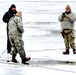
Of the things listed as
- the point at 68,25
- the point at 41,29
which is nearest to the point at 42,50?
the point at 68,25

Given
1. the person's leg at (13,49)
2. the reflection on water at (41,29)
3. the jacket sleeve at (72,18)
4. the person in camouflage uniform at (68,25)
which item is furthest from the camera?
the reflection on water at (41,29)

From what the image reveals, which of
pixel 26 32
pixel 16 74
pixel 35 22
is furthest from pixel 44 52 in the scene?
pixel 35 22

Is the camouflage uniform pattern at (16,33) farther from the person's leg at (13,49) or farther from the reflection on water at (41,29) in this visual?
the reflection on water at (41,29)

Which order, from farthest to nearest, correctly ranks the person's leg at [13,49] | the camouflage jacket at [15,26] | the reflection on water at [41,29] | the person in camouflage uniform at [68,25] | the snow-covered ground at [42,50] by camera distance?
1. the reflection on water at [41,29]
2. the person in camouflage uniform at [68,25]
3. the person's leg at [13,49]
4. the camouflage jacket at [15,26]
5. the snow-covered ground at [42,50]

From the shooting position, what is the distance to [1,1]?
34.5 metres

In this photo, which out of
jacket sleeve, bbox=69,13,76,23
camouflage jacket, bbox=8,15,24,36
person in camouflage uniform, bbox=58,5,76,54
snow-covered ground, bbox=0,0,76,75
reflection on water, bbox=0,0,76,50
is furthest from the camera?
reflection on water, bbox=0,0,76,50

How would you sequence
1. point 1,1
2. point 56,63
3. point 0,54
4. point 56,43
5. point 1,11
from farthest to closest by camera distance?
1. point 1,1
2. point 1,11
3. point 56,43
4. point 0,54
5. point 56,63

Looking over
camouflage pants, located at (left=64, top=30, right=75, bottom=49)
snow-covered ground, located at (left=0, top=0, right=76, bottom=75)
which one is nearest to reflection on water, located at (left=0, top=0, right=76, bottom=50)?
snow-covered ground, located at (left=0, top=0, right=76, bottom=75)

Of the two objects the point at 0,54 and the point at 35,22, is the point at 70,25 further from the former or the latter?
the point at 35,22

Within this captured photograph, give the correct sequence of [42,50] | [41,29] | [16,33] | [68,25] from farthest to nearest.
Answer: [41,29]
[42,50]
[68,25]
[16,33]

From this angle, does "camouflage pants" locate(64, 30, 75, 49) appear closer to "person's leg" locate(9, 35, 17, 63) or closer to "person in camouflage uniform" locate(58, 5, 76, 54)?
"person in camouflage uniform" locate(58, 5, 76, 54)

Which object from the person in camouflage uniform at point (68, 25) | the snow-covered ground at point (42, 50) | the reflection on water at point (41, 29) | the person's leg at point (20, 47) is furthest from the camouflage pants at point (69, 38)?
the person's leg at point (20, 47)

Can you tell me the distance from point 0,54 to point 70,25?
2.48m

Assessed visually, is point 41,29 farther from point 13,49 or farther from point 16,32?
point 16,32
